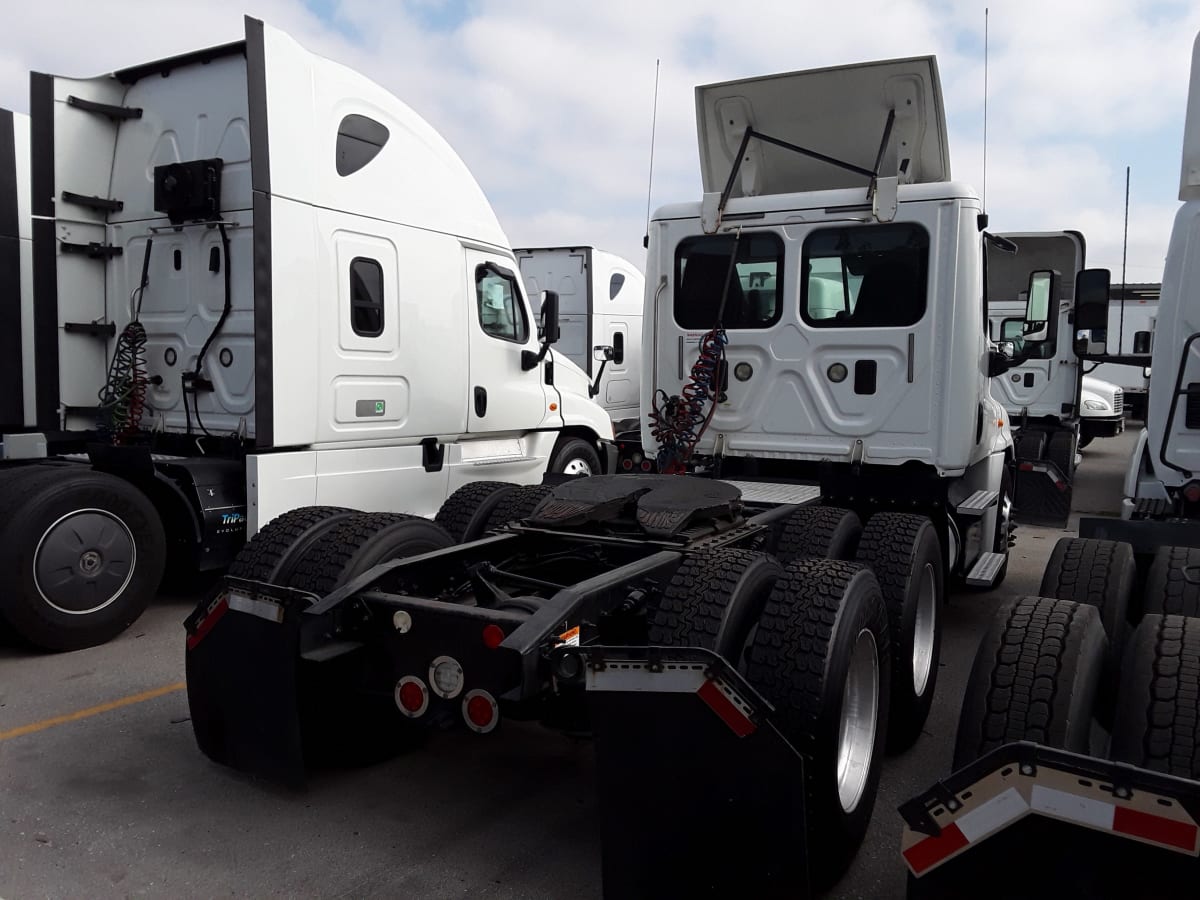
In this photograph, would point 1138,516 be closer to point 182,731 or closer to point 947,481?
point 947,481

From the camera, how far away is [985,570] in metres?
5.12

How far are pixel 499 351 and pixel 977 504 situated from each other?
425cm

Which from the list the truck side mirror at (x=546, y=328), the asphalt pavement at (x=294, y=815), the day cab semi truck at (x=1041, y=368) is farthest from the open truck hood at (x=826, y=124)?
the day cab semi truck at (x=1041, y=368)

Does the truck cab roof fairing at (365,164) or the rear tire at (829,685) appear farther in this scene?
the truck cab roof fairing at (365,164)

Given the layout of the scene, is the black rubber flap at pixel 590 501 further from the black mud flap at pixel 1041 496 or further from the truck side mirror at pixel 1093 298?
the black mud flap at pixel 1041 496

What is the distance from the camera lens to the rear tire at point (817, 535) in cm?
448

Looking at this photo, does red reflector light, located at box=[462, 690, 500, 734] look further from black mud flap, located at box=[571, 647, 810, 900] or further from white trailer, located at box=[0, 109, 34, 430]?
white trailer, located at box=[0, 109, 34, 430]

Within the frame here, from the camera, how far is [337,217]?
644cm

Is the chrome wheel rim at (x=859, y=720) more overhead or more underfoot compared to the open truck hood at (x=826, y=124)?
more underfoot

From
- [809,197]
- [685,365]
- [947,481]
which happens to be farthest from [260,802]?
[809,197]

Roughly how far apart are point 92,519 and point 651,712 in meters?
4.43

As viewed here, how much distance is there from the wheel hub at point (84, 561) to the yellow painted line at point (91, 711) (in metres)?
1.03

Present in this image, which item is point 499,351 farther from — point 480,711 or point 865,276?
point 480,711

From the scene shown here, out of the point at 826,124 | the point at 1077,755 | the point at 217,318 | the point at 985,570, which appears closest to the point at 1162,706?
the point at 1077,755
